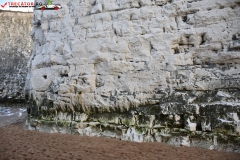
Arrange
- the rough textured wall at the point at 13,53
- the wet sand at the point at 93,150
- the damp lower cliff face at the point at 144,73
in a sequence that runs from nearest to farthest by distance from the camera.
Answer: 1. the wet sand at the point at 93,150
2. the damp lower cliff face at the point at 144,73
3. the rough textured wall at the point at 13,53

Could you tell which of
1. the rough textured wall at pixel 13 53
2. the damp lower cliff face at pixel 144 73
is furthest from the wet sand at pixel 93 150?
the rough textured wall at pixel 13 53

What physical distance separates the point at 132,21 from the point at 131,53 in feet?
2.64

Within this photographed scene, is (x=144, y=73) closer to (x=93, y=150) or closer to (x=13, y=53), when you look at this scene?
(x=93, y=150)

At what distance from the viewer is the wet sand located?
3303mm

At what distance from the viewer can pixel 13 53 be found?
19.2 meters

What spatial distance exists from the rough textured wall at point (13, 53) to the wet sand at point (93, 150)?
13.3 meters

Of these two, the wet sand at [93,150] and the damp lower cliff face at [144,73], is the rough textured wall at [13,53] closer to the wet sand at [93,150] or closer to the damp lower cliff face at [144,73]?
the damp lower cliff face at [144,73]

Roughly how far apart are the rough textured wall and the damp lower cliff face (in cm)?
1207

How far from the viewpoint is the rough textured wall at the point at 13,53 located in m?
16.8

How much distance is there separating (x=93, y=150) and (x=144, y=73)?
2.03 meters

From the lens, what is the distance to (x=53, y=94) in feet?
18.4

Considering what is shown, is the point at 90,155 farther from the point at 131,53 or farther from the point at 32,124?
the point at 32,124

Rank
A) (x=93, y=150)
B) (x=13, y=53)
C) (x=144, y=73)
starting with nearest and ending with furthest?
(x=93, y=150) → (x=144, y=73) → (x=13, y=53)

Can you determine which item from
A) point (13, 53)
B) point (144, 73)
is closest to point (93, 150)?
point (144, 73)
